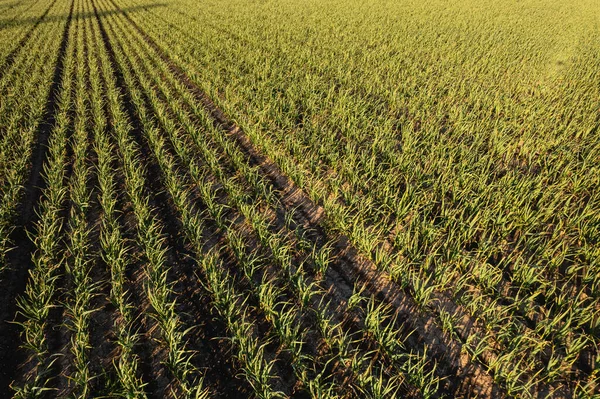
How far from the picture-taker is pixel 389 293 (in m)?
3.91

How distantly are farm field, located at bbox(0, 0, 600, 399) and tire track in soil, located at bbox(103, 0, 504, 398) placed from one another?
23mm

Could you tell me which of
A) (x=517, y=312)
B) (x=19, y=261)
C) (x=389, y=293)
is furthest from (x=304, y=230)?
(x=19, y=261)

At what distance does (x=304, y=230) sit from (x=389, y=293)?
1598 mm

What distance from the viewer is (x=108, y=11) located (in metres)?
26.3

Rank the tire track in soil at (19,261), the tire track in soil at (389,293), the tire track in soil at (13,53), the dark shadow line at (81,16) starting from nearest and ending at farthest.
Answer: the tire track in soil at (389,293), the tire track in soil at (19,261), the tire track in soil at (13,53), the dark shadow line at (81,16)

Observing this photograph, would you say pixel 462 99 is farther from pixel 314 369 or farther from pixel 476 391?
pixel 314 369

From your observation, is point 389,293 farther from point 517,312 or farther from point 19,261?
point 19,261

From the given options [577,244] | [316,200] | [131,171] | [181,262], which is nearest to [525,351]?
[577,244]

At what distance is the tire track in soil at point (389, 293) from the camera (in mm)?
3064

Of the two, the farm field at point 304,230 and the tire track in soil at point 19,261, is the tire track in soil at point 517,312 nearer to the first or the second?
the farm field at point 304,230

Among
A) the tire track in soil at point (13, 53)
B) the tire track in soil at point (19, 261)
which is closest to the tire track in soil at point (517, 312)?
the tire track in soil at point (19, 261)

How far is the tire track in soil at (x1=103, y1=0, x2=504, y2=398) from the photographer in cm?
306

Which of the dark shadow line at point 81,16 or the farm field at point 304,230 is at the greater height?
the dark shadow line at point 81,16

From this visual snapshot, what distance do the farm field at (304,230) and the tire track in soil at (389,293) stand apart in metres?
0.02
